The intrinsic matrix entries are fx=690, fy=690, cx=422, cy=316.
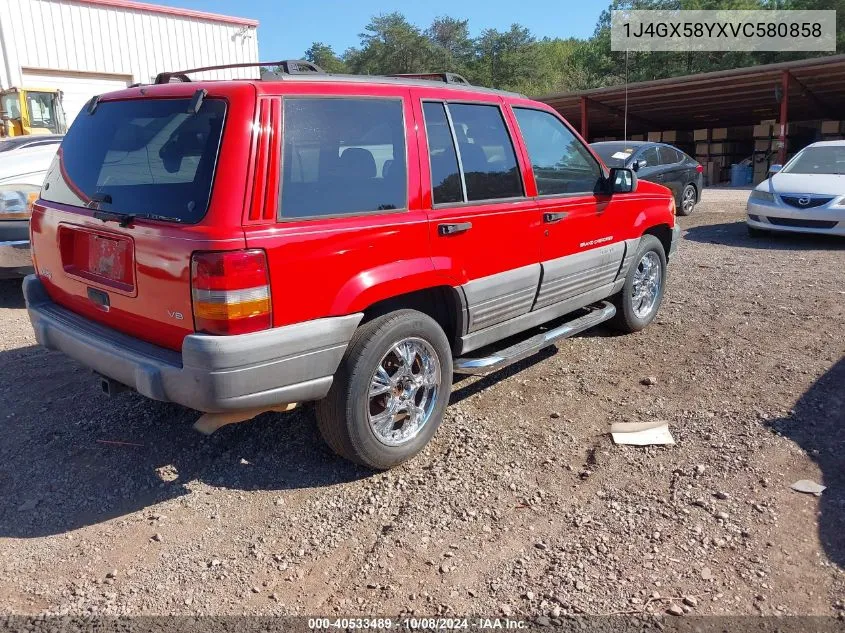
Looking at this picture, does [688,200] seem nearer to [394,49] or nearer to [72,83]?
[72,83]

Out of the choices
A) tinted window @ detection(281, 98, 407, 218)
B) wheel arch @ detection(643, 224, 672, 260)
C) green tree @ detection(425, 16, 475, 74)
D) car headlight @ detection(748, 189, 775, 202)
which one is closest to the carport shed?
car headlight @ detection(748, 189, 775, 202)

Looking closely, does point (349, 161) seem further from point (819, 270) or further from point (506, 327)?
point (819, 270)

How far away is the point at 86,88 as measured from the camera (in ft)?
73.2

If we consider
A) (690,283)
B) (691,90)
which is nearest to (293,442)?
(690,283)

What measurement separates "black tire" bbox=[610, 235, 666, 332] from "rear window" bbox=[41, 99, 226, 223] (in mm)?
3569

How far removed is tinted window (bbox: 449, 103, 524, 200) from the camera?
12.9 ft

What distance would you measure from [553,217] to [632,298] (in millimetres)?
1638

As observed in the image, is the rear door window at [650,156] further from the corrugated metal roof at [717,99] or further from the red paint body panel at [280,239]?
the red paint body panel at [280,239]

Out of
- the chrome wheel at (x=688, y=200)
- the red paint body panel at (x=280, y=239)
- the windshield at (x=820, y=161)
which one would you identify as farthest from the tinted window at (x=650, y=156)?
the red paint body panel at (x=280, y=239)

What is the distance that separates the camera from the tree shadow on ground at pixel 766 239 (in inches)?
386

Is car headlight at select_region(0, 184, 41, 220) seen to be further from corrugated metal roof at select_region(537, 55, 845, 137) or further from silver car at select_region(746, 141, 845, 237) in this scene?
corrugated metal roof at select_region(537, 55, 845, 137)

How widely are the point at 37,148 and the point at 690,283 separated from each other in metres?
7.88

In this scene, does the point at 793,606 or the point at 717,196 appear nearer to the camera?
the point at 793,606

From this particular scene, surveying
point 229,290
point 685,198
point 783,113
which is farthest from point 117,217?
A: point 783,113
